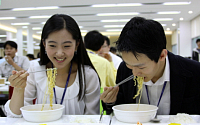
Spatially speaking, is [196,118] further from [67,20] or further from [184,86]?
[67,20]

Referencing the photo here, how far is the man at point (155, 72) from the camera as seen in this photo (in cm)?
112

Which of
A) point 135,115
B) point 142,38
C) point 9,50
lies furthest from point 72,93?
point 9,50

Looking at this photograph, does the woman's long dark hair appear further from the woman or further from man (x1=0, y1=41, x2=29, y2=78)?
man (x1=0, y1=41, x2=29, y2=78)

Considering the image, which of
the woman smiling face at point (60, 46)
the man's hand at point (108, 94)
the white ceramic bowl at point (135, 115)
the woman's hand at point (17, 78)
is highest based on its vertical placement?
the woman smiling face at point (60, 46)

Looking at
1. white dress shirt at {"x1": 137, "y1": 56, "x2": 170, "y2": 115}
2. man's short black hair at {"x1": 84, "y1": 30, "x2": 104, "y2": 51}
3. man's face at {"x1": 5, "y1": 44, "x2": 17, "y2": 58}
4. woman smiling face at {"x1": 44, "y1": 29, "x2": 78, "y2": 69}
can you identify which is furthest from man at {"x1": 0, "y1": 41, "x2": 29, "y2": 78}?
white dress shirt at {"x1": 137, "y1": 56, "x2": 170, "y2": 115}

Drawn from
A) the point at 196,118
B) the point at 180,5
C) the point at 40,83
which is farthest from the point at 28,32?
the point at 196,118

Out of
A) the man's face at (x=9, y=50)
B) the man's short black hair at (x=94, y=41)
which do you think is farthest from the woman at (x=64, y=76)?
the man's face at (x=9, y=50)

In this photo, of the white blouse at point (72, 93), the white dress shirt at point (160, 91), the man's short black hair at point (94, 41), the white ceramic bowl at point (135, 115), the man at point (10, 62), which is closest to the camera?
the white ceramic bowl at point (135, 115)

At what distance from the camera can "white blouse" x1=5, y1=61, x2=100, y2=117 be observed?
1551mm

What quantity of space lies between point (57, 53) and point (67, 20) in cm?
29

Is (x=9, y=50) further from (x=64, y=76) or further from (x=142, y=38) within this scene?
(x=142, y=38)

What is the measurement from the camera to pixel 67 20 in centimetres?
150

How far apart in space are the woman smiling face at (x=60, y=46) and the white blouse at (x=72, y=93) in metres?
0.24

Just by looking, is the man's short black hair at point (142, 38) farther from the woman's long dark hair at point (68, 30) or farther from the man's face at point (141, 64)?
the woman's long dark hair at point (68, 30)
